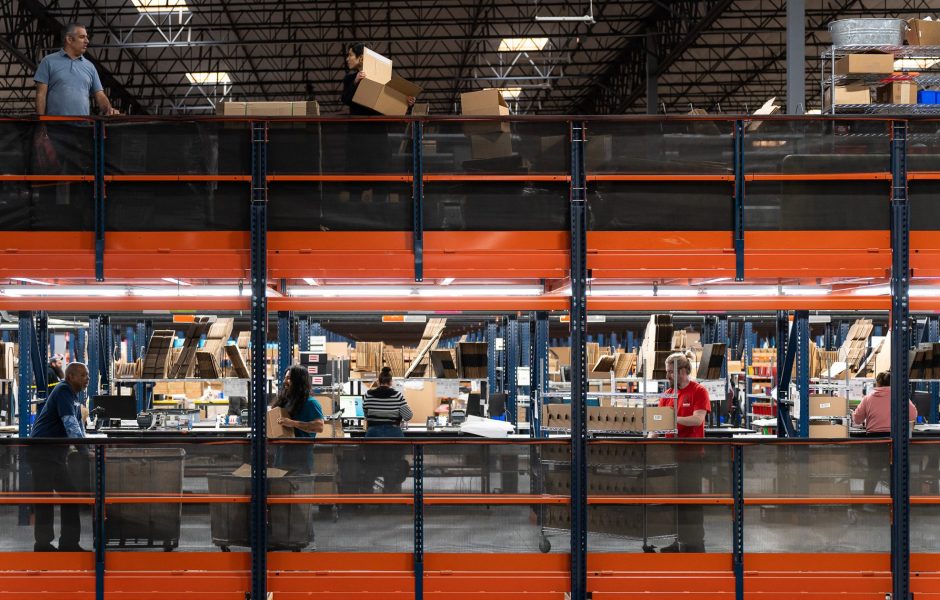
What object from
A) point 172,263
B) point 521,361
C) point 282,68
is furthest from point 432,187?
point 282,68

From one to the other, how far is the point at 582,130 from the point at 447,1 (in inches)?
695

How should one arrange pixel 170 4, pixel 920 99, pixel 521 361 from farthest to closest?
1. pixel 170 4
2. pixel 521 361
3. pixel 920 99

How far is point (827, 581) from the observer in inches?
281

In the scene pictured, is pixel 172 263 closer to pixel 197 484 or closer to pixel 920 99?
pixel 197 484

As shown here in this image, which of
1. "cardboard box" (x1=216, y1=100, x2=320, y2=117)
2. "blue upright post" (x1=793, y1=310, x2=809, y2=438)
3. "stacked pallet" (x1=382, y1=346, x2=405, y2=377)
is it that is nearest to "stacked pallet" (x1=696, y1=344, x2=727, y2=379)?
"blue upright post" (x1=793, y1=310, x2=809, y2=438)

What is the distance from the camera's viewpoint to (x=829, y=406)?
12.4m

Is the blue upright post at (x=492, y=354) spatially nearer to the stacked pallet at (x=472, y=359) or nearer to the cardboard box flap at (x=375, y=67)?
the stacked pallet at (x=472, y=359)

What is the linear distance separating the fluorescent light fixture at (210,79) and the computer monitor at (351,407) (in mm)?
15776

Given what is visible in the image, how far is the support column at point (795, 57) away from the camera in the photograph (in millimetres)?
12484

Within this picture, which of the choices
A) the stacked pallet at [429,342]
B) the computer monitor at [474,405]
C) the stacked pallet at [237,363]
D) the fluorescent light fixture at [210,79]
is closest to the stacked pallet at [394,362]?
the stacked pallet at [429,342]

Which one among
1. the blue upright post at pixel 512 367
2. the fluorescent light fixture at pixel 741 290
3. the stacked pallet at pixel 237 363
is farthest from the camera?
the blue upright post at pixel 512 367

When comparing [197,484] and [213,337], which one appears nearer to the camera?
[197,484]

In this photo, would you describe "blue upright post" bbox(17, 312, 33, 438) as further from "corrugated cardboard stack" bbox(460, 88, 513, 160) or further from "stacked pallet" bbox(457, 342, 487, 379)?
"corrugated cardboard stack" bbox(460, 88, 513, 160)

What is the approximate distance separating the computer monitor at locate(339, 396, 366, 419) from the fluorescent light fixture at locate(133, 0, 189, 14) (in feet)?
36.2
